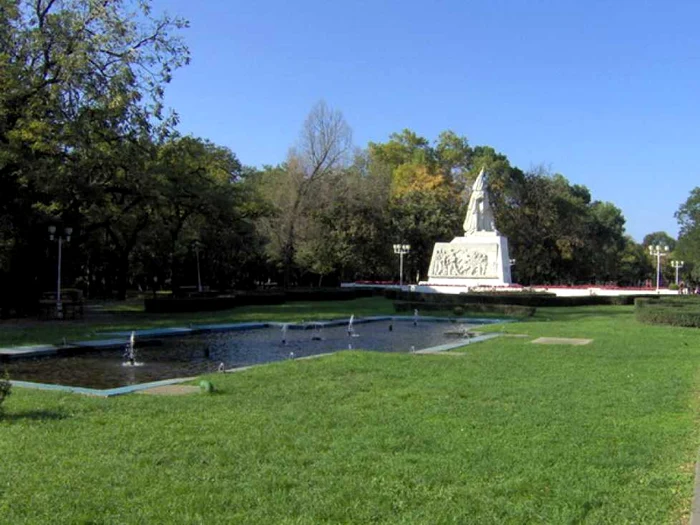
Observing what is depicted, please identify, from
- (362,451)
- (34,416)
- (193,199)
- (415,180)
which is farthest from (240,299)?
(415,180)

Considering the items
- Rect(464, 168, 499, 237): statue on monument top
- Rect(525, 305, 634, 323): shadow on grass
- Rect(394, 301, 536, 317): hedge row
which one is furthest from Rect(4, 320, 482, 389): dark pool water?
Rect(464, 168, 499, 237): statue on monument top

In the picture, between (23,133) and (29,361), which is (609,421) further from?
(23,133)

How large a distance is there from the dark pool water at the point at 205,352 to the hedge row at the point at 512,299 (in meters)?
9.75

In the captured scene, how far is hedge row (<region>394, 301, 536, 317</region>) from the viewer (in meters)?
28.0

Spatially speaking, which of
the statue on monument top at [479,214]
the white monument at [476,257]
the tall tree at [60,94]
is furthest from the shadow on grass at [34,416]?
the statue on monument top at [479,214]

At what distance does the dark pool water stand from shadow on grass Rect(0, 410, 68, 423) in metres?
2.92

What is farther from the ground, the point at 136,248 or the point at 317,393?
the point at 136,248

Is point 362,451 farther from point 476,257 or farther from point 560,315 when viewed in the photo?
point 476,257

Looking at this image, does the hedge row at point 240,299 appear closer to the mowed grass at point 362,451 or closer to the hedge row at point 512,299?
the hedge row at point 512,299

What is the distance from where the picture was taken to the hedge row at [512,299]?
108 ft

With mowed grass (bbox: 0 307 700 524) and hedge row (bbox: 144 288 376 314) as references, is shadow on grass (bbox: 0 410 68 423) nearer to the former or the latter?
mowed grass (bbox: 0 307 700 524)

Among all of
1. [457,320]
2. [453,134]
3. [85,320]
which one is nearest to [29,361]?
[85,320]

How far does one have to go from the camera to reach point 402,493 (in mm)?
4867

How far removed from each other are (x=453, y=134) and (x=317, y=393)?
2720 inches
